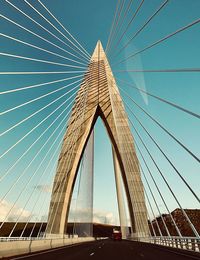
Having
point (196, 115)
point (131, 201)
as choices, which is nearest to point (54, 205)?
point (131, 201)

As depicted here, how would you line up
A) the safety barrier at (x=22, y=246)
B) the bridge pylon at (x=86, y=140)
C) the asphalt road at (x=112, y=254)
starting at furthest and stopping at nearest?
the bridge pylon at (x=86, y=140)
the safety barrier at (x=22, y=246)
the asphalt road at (x=112, y=254)

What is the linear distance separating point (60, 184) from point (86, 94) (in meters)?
11.1

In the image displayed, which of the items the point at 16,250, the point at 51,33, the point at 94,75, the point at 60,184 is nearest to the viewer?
the point at 16,250

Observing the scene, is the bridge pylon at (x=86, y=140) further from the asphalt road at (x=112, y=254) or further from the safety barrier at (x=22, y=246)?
the asphalt road at (x=112, y=254)

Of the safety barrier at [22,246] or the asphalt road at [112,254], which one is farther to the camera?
the safety barrier at [22,246]

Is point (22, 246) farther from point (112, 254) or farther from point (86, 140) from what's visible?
point (86, 140)

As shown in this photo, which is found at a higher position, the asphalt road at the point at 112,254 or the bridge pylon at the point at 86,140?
the bridge pylon at the point at 86,140

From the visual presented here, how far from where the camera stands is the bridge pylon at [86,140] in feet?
120

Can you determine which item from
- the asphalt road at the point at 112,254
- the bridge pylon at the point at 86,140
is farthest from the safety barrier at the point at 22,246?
the bridge pylon at the point at 86,140

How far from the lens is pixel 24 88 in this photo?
583 inches

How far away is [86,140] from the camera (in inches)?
1608

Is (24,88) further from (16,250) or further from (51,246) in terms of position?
(51,246)

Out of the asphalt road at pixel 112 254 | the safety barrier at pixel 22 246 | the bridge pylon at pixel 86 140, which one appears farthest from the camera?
the bridge pylon at pixel 86 140

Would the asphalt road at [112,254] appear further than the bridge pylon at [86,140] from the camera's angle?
No
